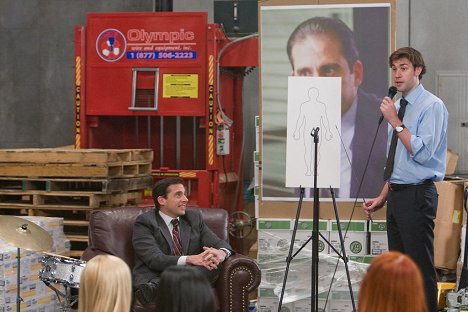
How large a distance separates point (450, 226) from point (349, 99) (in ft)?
4.94

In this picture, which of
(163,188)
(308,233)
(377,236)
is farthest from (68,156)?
(377,236)

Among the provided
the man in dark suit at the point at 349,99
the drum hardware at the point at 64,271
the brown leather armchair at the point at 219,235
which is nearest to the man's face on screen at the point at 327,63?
the man in dark suit at the point at 349,99

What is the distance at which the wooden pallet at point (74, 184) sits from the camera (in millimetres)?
7723

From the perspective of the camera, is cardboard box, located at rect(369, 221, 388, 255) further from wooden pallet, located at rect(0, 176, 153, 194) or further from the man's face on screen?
wooden pallet, located at rect(0, 176, 153, 194)

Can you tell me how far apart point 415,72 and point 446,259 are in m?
2.30

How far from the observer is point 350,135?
6.81 metres

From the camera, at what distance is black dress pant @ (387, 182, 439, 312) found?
5.61m

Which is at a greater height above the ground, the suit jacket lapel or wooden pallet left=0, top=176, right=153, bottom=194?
wooden pallet left=0, top=176, right=153, bottom=194

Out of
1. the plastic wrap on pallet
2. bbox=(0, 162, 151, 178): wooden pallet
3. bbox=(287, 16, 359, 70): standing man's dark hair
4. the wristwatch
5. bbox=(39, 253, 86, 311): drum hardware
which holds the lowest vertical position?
the plastic wrap on pallet

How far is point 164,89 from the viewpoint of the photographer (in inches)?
326

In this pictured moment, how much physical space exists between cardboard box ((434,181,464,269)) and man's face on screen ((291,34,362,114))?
1297mm

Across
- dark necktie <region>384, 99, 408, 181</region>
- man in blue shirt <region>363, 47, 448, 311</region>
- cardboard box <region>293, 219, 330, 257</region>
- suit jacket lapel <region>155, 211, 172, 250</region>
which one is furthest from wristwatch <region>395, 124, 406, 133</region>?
suit jacket lapel <region>155, 211, 172, 250</region>

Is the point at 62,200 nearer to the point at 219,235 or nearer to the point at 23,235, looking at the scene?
the point at 219,235

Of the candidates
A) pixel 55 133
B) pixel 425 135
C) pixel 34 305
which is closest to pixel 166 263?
pixel 34 305
